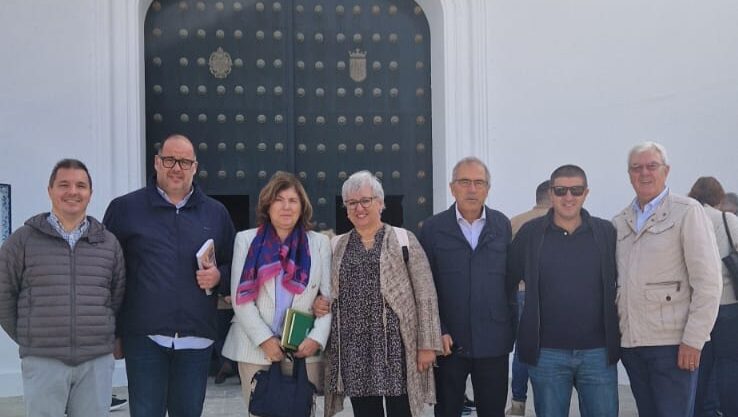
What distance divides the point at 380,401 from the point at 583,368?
3.17ft

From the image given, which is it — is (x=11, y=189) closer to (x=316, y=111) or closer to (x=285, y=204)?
(x=316, y=111)

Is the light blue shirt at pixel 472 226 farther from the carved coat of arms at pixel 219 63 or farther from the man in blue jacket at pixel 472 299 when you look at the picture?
the carved coat of arms at pixel 219 63

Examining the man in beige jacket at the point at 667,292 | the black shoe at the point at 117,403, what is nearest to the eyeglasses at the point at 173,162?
→ the man in beige jacket at the point at 667,292

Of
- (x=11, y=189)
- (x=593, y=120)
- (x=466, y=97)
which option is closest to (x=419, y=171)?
(x=466, y=97)

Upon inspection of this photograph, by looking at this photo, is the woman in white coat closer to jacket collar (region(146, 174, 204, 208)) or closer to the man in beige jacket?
jacket collar (region(146, 174, 204, 208))

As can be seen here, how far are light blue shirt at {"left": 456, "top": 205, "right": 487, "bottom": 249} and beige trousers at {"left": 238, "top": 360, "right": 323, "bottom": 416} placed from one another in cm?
94

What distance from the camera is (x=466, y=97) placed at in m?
6.82

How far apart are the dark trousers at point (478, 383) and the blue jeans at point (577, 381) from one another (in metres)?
0.18

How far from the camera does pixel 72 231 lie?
3.64 meters

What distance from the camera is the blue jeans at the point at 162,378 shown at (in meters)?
3.77

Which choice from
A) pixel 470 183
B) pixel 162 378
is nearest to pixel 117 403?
pixel 162 378

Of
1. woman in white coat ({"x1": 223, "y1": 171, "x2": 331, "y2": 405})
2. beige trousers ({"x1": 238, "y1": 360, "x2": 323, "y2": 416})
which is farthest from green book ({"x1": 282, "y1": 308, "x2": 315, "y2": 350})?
beige trousers ({"x1": 238, "y1": 360, "x2": 323, "y2": 416})

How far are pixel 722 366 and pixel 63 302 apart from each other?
395cm

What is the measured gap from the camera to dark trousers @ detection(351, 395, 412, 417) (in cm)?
381
